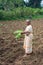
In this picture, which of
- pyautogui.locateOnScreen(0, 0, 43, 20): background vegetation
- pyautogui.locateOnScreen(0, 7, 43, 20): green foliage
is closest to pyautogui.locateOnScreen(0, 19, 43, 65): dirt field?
pyautogui.locateOnScreen(0, 7, 43, 20): green foliage

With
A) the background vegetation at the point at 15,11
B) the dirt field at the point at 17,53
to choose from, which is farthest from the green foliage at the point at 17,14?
the dirt field at the point at 17,53

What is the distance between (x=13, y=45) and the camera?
28.4 feet

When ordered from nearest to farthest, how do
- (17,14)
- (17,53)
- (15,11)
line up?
(17,53), (17,14), (15,11)

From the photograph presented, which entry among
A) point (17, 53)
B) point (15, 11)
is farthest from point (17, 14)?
point (17, 53)

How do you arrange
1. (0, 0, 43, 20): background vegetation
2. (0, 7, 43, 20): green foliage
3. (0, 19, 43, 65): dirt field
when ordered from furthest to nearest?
(0, 0, 43, 20): background vegetation → (0, 7, 43, 20): green foliage → (0, 19, 43, 65): dirt field

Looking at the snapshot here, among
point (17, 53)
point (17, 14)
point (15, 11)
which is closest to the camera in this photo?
point (17, 53)

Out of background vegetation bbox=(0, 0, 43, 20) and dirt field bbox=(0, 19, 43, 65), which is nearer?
dirt field bbox=(0, 19, 43, 65)

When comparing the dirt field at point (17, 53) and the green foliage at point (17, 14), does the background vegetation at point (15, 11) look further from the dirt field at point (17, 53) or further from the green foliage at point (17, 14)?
the dirt field at point (17, 53)

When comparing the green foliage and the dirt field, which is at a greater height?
the dirt field

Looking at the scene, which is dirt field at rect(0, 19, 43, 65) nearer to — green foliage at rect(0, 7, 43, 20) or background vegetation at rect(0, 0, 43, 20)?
green foliage at rect(0, 7, 43, 20)

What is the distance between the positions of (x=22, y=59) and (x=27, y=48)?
400mm

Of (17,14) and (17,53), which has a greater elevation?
(17,53)

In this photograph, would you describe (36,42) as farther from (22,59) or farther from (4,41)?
(22,59)

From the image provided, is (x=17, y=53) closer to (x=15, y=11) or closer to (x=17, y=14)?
(x=17, y=14)
